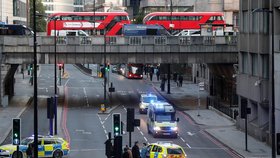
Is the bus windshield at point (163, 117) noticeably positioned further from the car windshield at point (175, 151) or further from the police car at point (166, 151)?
the car windshield at point (175, 151)

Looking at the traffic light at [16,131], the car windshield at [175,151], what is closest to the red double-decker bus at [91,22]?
the car windshield at [175,151]

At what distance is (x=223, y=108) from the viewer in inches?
2844

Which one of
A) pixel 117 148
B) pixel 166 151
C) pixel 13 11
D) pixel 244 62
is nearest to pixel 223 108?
pixel 244 62

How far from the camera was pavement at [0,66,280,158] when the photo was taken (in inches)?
1964

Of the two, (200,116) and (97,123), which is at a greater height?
(200,116)

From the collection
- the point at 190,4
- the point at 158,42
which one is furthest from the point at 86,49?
the point at 190,4

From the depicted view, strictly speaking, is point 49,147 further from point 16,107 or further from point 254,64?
point 16,107

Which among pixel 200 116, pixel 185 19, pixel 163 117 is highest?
pixel 185 19

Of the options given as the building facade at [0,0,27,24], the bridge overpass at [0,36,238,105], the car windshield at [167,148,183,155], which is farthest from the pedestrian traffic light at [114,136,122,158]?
the building facade at [0,0,27,24]

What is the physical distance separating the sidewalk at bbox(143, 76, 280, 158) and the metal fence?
21.4 inches

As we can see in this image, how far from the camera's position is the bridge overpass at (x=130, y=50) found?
7512 cm

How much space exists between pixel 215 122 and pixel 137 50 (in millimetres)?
15624

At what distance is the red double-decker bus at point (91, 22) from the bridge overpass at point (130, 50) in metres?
15.2

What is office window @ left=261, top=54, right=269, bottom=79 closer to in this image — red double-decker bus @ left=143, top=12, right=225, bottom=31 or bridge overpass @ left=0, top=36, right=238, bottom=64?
bridge overpass @ left=0, top=36, right=238, bottom=64
